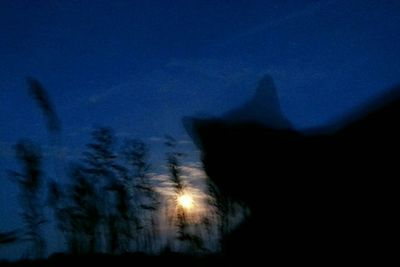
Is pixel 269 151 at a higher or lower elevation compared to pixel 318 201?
higher

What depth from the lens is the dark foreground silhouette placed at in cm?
232

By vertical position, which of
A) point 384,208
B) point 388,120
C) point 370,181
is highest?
point 388,120

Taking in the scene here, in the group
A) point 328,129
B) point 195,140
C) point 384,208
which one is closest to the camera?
point 384,208

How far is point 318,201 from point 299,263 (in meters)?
0.44

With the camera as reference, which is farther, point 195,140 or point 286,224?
point 195,140

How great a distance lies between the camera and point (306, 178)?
269cm

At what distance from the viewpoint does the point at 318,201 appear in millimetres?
2605

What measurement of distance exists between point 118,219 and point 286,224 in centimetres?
509

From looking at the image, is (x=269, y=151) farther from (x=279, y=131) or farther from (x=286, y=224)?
(x=286, y=224)

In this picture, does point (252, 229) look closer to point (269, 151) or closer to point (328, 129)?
point (269, 151)

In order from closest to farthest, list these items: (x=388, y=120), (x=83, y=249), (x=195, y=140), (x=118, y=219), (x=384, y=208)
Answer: (x=388, y=120) → (x=384, y=208) → (x=195, y=140) → (x=83, y=249) → (x=118, y=219)

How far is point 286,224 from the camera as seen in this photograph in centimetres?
271

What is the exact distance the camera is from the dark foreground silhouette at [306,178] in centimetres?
232

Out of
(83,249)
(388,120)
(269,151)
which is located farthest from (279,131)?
(83,249)
